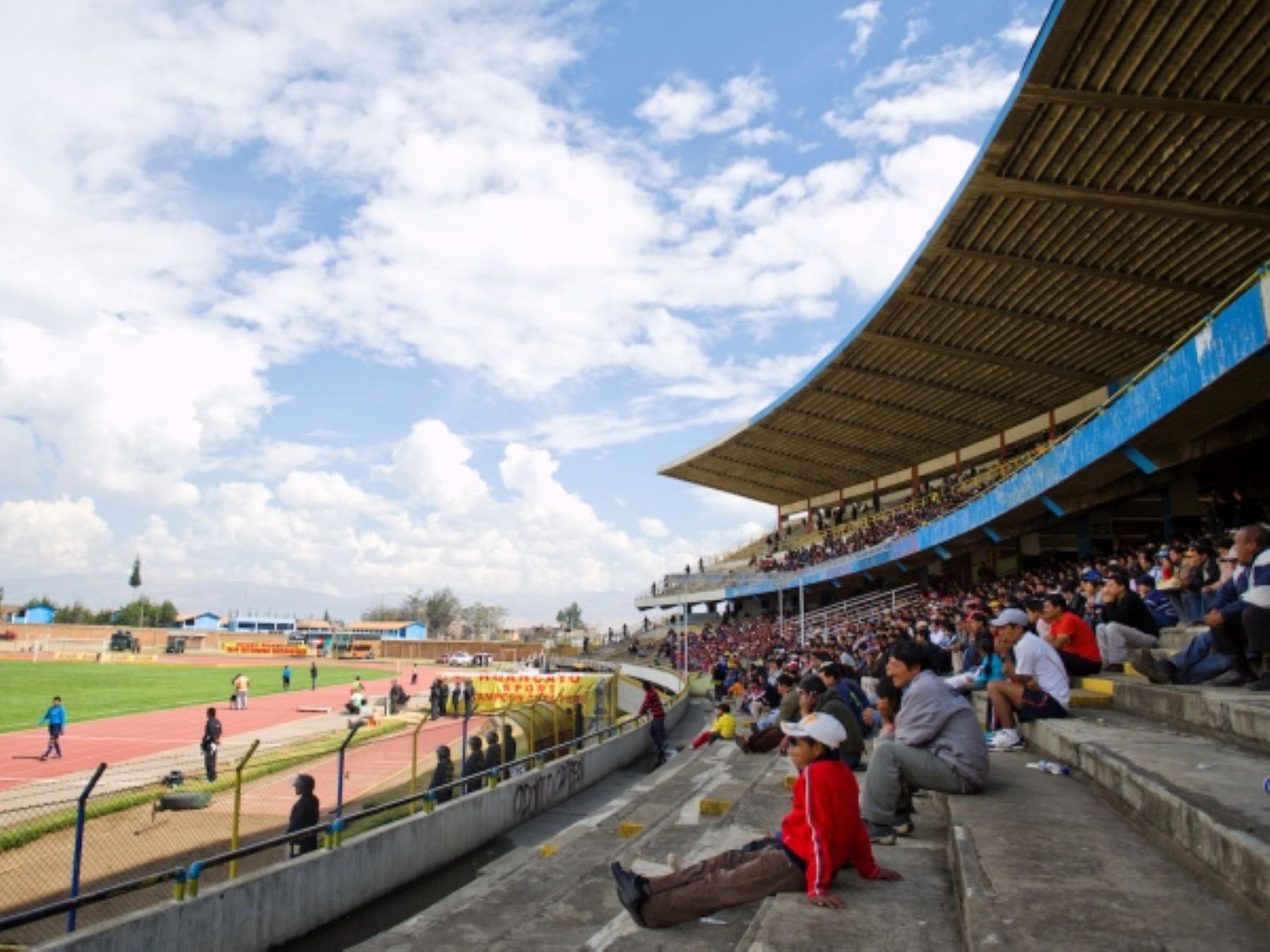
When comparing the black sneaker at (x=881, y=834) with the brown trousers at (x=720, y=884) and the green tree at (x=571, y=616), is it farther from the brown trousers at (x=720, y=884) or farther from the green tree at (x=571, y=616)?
the green tree at (x=571, y=616)

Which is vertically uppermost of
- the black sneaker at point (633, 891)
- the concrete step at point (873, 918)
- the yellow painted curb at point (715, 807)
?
the concrete step at point (873, 918)

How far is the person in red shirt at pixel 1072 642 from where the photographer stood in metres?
8.96

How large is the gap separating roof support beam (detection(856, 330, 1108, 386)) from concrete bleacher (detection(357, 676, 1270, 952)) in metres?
22.6

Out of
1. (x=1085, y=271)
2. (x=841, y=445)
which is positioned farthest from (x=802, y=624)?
(x=841, y=445)

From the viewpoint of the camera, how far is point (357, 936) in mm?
7941

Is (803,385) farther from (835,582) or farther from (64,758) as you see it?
(64,758)

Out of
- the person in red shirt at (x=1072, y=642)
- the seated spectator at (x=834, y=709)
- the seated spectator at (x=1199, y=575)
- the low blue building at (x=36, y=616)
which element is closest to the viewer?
the seated spectator at (x=834, y=709)

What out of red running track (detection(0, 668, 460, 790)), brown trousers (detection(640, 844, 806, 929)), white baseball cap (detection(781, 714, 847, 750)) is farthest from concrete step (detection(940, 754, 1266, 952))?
red running track (detection(0, 668, 460, 790))

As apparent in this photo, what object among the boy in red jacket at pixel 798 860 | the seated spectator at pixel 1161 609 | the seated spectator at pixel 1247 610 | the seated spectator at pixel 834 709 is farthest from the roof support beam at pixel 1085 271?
the boy in red jacket at pixel 798 860

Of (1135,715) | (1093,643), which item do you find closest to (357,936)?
(1135,715)

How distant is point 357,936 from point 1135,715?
23.7 feet

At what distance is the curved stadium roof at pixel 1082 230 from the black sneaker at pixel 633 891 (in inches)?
610

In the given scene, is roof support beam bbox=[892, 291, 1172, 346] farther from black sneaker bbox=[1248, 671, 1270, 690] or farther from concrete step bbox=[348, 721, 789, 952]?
black sneaker bbox=[1248, 671, 1270, 690]

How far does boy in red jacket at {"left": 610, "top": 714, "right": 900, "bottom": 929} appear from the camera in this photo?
4.36 metres
